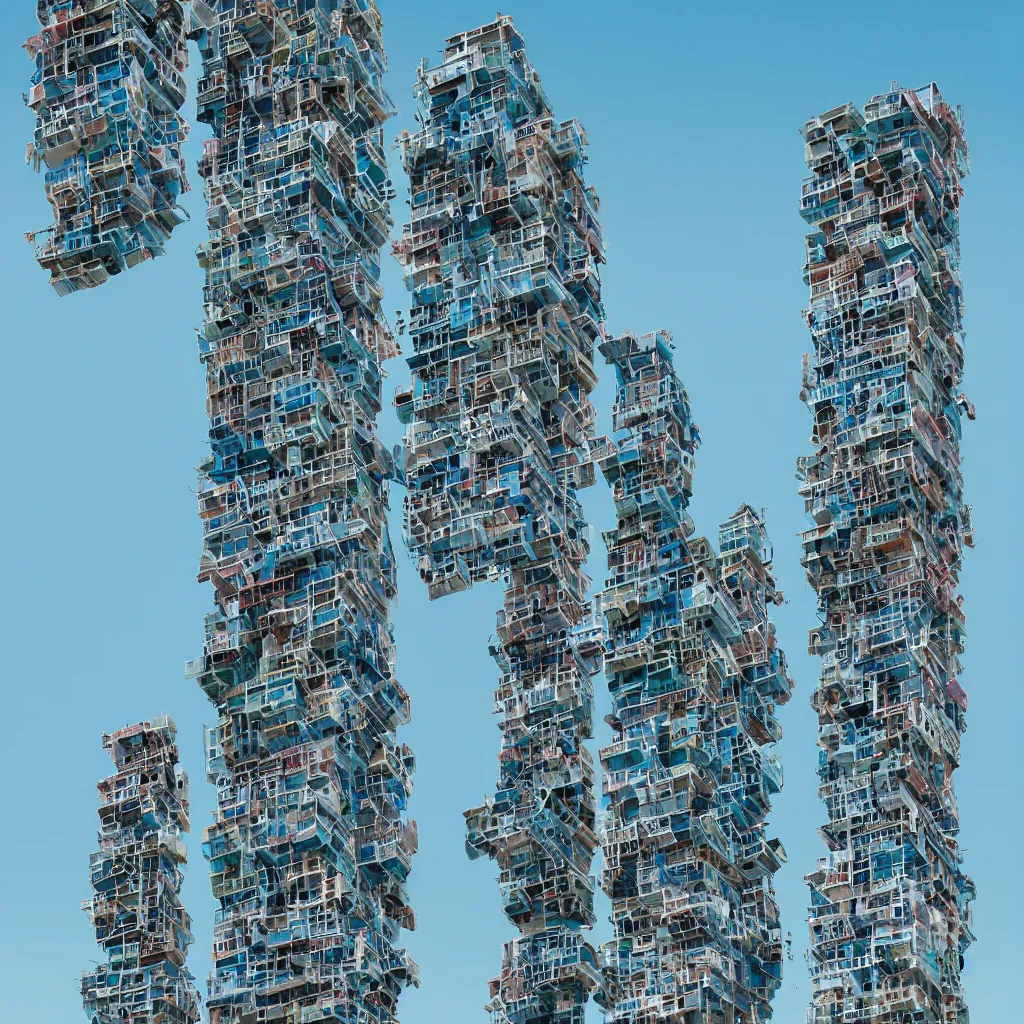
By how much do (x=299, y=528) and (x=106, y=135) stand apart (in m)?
14.3

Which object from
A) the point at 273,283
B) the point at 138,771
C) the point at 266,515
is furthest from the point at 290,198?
the point at 138,771

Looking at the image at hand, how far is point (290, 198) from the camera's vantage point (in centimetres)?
12775

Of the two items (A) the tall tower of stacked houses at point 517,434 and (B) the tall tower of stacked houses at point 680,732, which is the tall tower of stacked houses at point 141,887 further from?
(B) the tall tower of stacked houses at point 680,732

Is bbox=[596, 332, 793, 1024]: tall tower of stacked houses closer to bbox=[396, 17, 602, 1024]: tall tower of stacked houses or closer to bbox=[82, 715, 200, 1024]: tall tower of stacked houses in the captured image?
bbox=[396, 17, 602, 1024]: tall tower of stacked houses

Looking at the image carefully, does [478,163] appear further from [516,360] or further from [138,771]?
[138,771]

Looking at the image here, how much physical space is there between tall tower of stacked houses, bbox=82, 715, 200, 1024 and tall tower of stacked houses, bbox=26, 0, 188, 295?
15316mm

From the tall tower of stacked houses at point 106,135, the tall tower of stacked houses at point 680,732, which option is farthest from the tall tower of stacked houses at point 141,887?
the tall tower of stacked houses at point 106,135

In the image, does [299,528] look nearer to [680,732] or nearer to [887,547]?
[680,732]

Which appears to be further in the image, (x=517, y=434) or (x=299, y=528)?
(x=517, y=434)

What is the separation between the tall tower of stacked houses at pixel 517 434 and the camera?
121 metres

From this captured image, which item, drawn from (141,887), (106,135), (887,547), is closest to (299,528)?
(141,887)

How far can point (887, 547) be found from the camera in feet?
409

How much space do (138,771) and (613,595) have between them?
15.2m

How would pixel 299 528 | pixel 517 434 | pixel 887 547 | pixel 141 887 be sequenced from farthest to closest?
pixel 887 547
pixel 517 434
pixel 299 528
pixel 141 887
